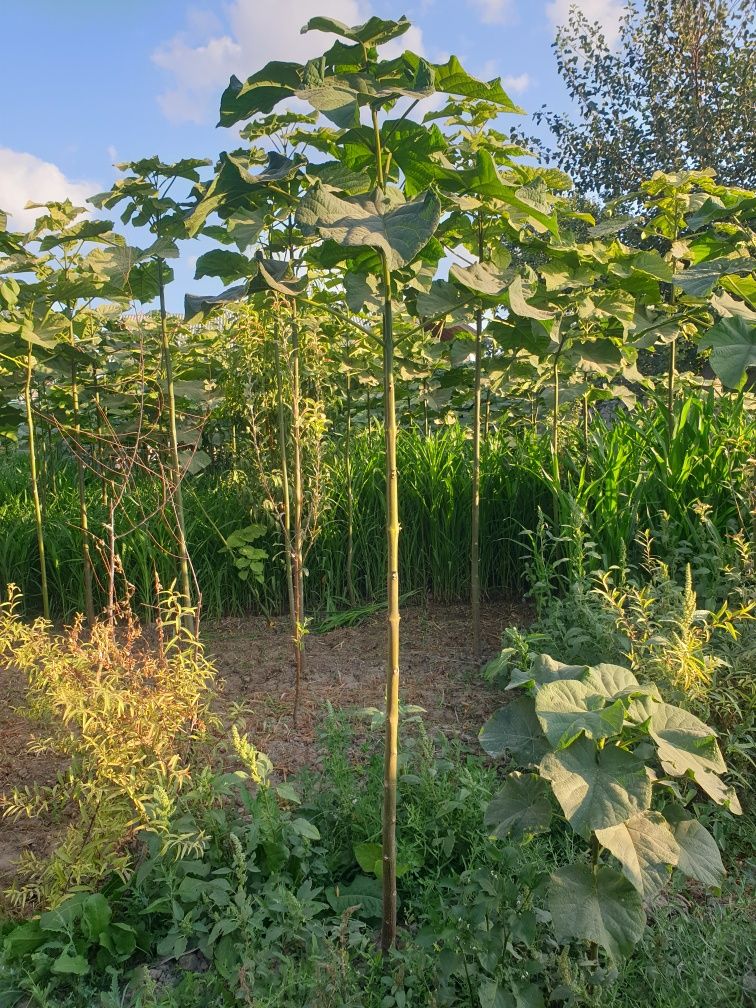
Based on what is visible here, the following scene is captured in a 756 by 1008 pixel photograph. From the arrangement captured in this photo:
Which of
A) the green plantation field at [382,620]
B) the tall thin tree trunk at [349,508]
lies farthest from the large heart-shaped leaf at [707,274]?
the tall thin tree trunk at [349,508]

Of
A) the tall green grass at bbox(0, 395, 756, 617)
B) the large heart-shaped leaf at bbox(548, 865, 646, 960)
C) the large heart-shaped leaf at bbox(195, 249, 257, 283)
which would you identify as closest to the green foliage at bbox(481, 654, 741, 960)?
the large heart-shaped leaf at bbox(548, 865, 646, 960)

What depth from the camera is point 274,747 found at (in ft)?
9.11

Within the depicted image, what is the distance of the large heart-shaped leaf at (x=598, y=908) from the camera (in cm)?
149

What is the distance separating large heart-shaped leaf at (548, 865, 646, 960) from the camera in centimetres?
149

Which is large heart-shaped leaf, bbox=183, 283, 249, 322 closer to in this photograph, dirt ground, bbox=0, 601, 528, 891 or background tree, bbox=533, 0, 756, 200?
dirt ground, bbox=0, 601, 528, 891

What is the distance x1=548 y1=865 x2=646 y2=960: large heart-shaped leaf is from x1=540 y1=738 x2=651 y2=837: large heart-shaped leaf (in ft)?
0.41

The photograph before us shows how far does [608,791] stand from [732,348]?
5.48 ft

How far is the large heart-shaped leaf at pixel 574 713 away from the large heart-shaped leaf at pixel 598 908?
283 millimetres

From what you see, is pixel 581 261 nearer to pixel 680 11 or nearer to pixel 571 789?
pixel 571 789

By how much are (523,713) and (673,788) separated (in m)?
0.33

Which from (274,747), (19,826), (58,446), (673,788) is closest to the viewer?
(673,788)

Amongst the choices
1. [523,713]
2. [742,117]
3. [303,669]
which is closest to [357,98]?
[523,713]

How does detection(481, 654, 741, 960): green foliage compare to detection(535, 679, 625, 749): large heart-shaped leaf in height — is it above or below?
below

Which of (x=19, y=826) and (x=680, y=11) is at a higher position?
(x=680, y=11)
